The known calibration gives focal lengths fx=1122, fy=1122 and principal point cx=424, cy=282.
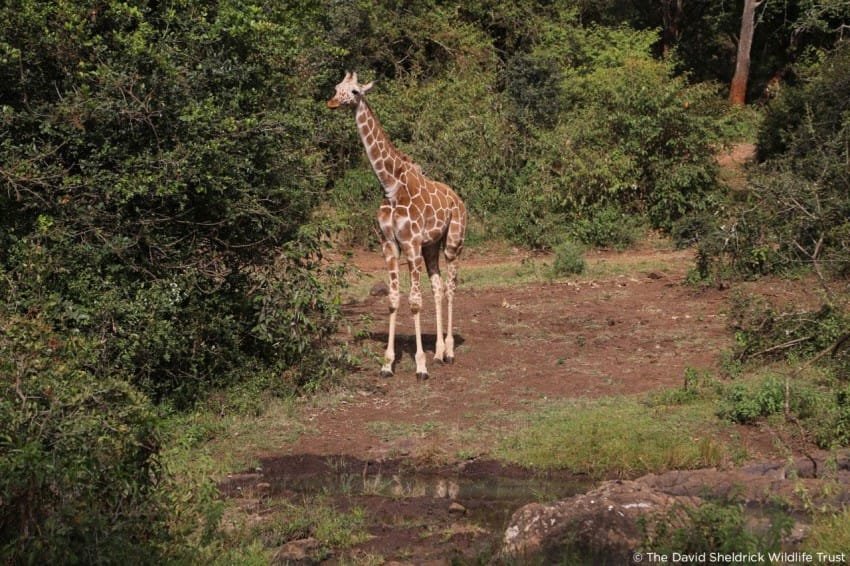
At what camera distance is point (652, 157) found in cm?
2023

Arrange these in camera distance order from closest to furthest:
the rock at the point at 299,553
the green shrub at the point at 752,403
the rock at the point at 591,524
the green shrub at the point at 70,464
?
the green shrub at the point at 70,464, the rock at the point at 591,524, the rock at the point at 299,553, the green shrub at the point at 752,403

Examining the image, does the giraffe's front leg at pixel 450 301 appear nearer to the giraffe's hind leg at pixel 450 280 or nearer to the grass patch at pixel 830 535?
the giraffe's hind leg at pixel 450 280

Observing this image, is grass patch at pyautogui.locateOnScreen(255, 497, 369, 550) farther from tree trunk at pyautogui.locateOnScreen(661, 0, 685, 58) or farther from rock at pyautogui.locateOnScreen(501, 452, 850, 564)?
tree trunk at pyautogui.locateOnScreen(661, 0, 685, 58)

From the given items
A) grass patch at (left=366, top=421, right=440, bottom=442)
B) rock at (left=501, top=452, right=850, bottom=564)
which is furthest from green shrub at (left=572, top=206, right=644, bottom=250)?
rock at (left=501, top=452, right=850, bottom=564)

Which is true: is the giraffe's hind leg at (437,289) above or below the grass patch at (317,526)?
above

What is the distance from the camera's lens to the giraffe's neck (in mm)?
12422

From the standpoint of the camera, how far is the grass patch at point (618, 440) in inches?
371

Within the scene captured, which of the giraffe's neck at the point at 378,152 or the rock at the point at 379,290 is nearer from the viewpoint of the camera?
the giraffe's neck at the point at 378,152

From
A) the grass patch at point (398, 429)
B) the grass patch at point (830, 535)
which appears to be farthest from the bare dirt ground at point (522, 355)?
the grass patch at point (830, 535)

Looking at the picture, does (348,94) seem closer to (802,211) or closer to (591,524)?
(802,211)

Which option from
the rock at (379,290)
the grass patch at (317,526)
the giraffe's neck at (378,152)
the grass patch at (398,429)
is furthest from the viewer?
the rock at (379,290)

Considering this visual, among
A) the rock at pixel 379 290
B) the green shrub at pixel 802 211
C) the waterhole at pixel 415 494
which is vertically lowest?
the waterhole at pixel 415 494

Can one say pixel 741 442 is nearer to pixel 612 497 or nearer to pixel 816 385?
pixel 816 385

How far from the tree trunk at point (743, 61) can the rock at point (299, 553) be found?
21.3 meters
